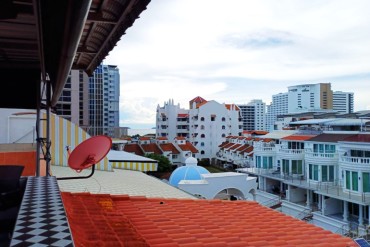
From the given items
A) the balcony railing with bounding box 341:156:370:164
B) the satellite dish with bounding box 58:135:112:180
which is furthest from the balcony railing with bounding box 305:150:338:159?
the satellite dish with bounding box 58:135:112:180

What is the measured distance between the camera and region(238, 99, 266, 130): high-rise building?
7400cm

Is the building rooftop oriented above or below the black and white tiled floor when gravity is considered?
below

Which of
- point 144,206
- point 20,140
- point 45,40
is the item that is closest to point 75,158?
point 144,206

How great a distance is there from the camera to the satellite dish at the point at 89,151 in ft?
12.6

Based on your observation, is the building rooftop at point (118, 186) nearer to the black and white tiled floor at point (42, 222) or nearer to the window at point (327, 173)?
the black and white tiled floor at point (42, 222)

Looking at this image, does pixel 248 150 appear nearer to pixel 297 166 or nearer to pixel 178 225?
pixel 297 166

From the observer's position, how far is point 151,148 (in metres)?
36.2

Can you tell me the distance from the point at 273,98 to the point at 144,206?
87137 mm

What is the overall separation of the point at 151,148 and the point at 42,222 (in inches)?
1344

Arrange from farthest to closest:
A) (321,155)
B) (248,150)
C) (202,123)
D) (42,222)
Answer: (202,123) < (248,150) < (321,155) < (42,222)

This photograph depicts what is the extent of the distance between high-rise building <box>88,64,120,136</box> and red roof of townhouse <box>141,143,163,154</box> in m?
6.61

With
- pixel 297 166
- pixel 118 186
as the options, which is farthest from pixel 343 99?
pixel 118 186

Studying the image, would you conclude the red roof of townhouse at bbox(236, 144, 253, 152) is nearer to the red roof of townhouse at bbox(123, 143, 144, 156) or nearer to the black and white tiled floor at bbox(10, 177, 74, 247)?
the red roof of townhouse at bbox(123, 143, 144, 156)

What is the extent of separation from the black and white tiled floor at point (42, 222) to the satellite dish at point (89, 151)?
1.89ft
